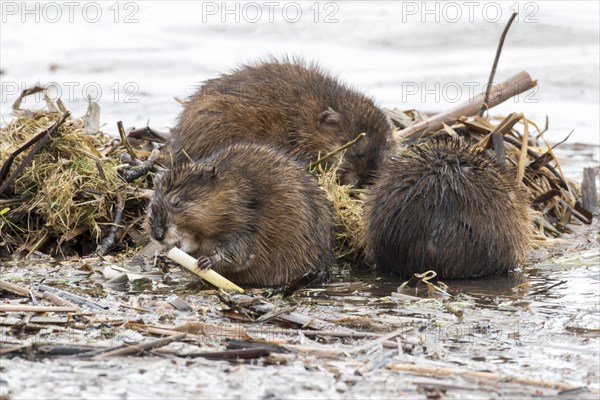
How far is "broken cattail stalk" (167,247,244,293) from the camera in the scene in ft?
22.4

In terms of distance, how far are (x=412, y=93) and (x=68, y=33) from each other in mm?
7730

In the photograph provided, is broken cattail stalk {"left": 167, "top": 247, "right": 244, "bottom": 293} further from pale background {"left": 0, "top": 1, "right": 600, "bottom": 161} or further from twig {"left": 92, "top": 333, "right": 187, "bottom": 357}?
pale background {"left": 0, "top": 1, "right": 600, "bottom": 161}

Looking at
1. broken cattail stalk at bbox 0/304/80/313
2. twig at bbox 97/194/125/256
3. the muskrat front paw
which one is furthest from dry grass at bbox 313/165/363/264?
broken cattail stalk at bbox 0/304/80/313

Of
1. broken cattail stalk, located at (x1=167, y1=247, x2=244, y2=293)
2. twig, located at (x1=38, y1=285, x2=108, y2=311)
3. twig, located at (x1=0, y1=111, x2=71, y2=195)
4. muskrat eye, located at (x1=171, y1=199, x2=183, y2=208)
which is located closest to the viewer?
twig, located at (x1=38, y1=285, x2=108, y2=311)

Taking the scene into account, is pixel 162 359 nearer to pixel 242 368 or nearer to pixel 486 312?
pixel 242 368

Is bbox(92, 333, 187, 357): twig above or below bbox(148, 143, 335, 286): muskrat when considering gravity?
below

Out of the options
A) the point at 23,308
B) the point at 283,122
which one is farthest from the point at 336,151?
the point at 23,308

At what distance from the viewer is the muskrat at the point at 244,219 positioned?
6.96 meters

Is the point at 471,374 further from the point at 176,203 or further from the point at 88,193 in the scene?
the point at 88,193

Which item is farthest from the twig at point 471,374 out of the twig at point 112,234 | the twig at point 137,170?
the twig at point 137,170

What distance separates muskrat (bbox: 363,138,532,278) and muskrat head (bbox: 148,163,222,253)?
3.57ft

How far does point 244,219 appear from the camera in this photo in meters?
7.09

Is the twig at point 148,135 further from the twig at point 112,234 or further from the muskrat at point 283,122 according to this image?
the twig at point 112,234

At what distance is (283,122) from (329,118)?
1.17ft
